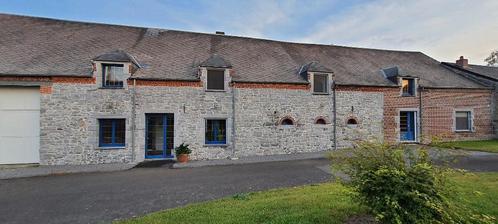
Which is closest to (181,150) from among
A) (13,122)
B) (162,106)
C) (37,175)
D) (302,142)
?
(162,106)

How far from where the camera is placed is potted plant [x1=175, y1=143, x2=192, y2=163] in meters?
12.6

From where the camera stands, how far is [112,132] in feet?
42.3

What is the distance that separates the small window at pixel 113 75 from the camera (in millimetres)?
12953

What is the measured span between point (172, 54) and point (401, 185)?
45.6 feet

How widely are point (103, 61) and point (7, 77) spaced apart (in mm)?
3905

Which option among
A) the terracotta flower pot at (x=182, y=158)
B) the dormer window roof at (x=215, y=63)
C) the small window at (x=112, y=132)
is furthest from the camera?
the dormer window roof at (x=215, y=63)

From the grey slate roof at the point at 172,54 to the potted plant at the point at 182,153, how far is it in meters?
3.44

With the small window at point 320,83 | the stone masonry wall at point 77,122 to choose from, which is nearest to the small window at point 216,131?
the stone masonry wall at point 77,122

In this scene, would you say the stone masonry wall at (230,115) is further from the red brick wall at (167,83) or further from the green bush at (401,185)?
the green bush at (401,185)

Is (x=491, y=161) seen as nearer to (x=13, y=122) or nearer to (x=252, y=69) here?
(x=252, y=69)

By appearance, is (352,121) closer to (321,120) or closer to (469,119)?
(321,120)

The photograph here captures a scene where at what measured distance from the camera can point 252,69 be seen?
15.3m

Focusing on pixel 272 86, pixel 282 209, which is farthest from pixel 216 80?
pixel 282 209

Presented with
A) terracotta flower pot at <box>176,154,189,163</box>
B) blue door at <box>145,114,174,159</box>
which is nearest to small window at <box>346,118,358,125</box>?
terracotta flower pot at <box>176,154,189,163</box>
